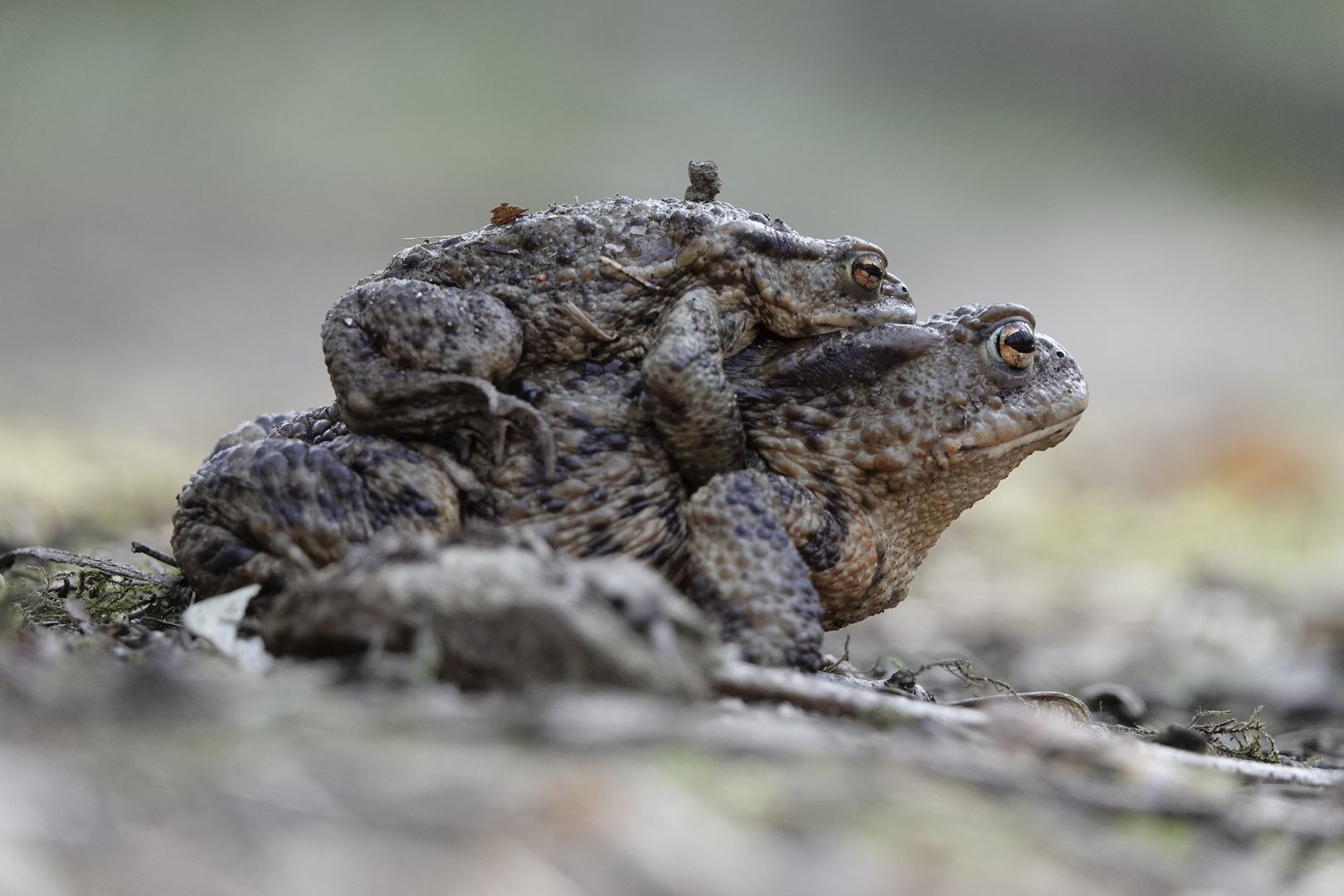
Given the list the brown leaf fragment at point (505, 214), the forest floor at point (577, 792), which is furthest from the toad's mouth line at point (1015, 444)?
the brown leaf fragment at point (505, 214)

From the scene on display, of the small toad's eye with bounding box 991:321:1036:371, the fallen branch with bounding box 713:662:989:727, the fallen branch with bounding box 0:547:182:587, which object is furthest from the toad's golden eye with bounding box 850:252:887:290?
the fallen branch with bounding box 0:547:182:587

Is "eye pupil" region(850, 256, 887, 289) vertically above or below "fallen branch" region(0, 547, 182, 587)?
above

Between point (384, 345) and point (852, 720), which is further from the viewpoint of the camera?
point (384, 345)

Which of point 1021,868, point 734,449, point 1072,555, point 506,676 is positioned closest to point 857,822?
point 1021,868

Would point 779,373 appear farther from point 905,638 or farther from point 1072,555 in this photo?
point 1072,555

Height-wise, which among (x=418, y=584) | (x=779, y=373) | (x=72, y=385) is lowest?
(x=418, y=584)

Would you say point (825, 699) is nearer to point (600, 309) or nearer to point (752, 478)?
point (752, 478)

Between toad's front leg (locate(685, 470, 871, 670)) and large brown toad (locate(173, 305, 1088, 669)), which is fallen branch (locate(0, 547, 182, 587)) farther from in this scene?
toad's front leg (locate(685, 470, 871, 670))
